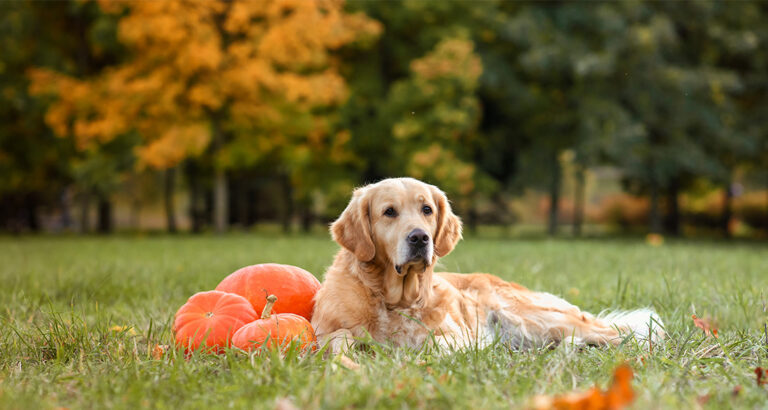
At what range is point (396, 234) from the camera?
123 inches

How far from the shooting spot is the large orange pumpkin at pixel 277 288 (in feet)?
11.9

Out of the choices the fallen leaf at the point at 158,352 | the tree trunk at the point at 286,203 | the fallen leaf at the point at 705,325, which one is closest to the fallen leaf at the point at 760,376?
the fallen leaf at the point at 705,325

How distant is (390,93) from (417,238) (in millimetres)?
14230

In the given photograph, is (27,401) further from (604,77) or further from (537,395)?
(604,77)

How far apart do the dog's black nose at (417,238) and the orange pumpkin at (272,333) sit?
69 cm

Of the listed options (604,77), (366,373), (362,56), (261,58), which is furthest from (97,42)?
(366,373)

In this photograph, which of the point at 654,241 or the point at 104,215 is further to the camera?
the point at 104,215

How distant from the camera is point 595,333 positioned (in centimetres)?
337

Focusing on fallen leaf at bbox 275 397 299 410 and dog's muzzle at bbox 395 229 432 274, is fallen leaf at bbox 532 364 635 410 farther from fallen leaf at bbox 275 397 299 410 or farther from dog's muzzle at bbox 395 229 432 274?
dog's muzzle at bbox 395 229 432 274

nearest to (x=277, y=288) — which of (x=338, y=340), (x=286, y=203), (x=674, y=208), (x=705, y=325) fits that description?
(x=338, y=340)

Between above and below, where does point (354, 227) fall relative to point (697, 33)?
below

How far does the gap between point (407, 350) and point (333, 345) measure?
14.5 inches

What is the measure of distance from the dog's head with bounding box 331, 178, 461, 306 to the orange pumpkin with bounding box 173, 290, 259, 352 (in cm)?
66

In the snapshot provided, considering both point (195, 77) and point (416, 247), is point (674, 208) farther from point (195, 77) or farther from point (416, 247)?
point (416, 247)
